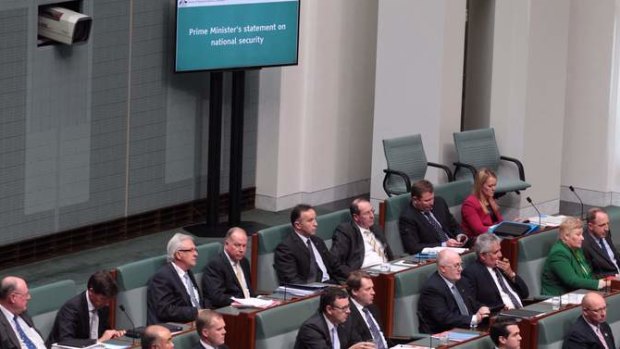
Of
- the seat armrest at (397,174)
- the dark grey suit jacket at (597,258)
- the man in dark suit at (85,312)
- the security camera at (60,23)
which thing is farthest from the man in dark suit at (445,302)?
the security camera at (60,23)

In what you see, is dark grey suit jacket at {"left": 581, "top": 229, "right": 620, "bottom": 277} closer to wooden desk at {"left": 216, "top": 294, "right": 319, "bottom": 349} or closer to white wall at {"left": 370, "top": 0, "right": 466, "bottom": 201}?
white wall at {"left": 370, "top": 0, "right": 466, "bottom": 201}

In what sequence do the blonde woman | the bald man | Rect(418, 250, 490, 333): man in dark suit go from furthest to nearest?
the blonde woman, Rect(418, 250, 490, 333): man in dark suit, the bald man

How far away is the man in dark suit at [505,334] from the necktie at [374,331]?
0.79m

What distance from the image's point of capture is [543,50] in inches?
539

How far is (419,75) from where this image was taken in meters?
13.4

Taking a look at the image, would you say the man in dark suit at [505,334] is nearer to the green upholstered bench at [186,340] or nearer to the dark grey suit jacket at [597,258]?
the green upholstered bench at [186,340]

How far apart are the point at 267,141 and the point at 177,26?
1824mm

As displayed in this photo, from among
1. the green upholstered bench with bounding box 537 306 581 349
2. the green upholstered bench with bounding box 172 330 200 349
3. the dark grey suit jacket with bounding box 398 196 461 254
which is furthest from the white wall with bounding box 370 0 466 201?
the green upholstered bench with bounding box 172 330 200 349

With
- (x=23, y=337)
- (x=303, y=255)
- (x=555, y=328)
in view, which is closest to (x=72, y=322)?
(x=23, y=337)

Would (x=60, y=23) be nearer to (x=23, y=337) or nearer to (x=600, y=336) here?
(x=23, y=337)

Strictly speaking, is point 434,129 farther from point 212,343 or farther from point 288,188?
point 212,343

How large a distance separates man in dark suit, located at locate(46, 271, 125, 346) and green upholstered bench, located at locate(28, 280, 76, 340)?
68 mm

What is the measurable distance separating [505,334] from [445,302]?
3.60 ft

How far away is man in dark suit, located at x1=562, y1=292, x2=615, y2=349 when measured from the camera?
868 centimetres
